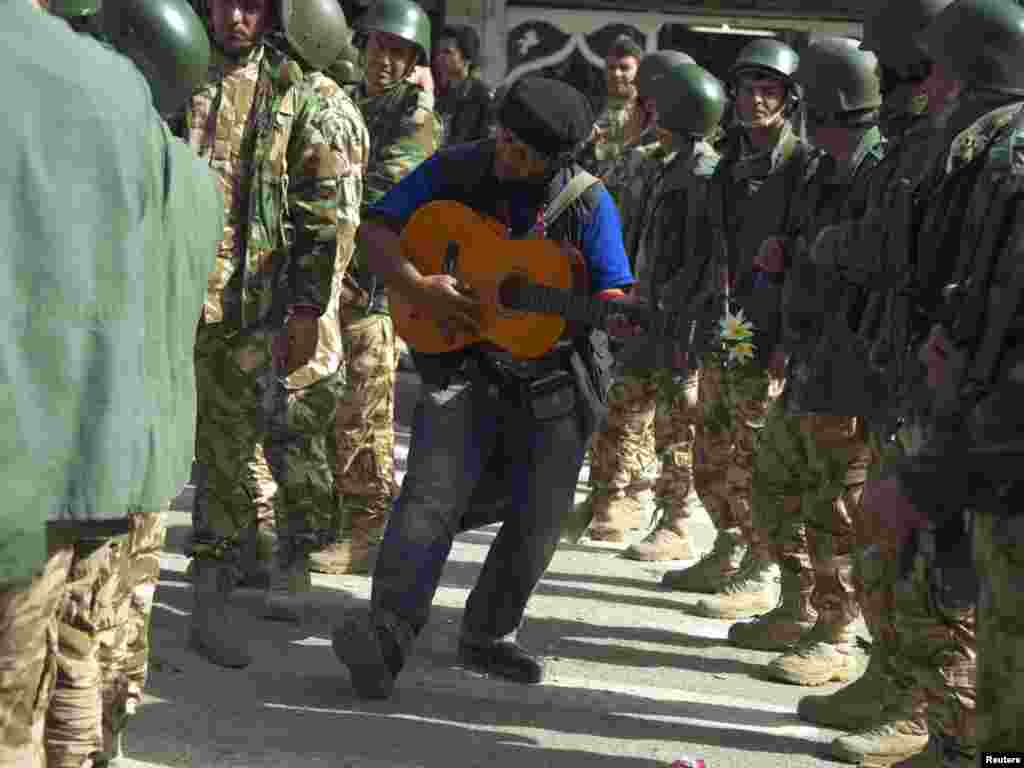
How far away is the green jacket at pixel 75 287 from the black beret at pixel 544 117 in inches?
109

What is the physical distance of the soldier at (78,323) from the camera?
3438mm

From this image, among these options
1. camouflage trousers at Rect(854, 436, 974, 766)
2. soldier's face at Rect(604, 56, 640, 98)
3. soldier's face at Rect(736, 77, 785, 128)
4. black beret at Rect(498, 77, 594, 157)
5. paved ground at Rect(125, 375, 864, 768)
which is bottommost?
paved ground at Rect(125, 375, 864, 768)

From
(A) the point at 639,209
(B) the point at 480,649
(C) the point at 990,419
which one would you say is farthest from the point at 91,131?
(A) the point at 639,209

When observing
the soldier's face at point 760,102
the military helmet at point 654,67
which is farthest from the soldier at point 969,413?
the military helmet at point 654,67

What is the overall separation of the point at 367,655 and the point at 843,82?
2.73 m

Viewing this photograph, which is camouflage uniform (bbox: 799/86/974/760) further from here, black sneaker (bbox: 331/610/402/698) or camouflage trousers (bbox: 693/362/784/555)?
camouflage trousers (bbox: 693/362/784/555)

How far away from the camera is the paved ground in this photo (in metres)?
5.90

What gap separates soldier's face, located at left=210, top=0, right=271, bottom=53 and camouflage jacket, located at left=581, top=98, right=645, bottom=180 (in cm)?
389

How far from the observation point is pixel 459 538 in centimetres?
950

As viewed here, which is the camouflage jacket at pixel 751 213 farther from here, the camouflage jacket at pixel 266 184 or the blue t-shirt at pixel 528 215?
the camouflage jacket at pixel 266 184

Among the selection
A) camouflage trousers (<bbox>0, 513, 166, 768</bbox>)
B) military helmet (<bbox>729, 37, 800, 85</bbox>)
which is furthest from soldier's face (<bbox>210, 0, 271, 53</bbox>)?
military helmet (<bbox>729, 37, 800, 85</bbox>)

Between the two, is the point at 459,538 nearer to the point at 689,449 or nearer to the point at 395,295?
the point at 689,449

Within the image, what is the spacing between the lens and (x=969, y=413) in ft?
13.4

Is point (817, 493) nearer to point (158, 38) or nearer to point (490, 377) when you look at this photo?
point (490, 377)
